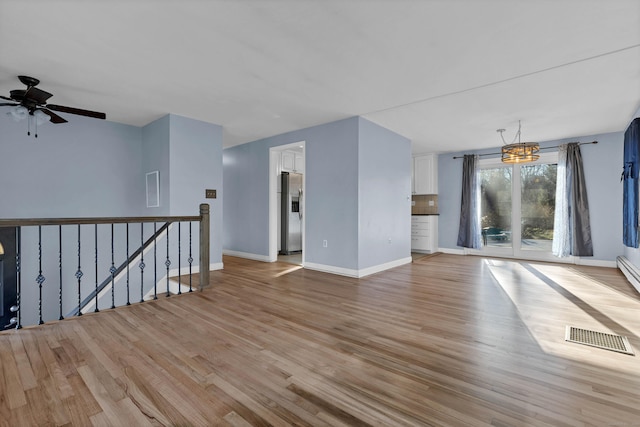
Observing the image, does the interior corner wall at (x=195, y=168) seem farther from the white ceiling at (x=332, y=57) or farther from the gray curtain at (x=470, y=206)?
the gray curtain at (x=470, y=206)

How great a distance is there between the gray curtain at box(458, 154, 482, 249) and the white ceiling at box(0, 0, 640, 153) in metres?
2.41

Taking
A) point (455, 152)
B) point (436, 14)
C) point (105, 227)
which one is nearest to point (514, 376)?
point (436, 14)

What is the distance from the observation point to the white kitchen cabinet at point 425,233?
747 cm

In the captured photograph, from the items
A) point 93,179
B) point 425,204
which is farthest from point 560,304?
point 93,179

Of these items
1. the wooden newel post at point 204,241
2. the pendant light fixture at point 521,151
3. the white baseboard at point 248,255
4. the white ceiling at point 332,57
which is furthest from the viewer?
the white baseboard at point 248,255

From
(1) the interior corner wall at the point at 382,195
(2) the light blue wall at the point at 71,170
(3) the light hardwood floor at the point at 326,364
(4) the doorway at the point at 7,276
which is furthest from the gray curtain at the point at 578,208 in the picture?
(4) the doorway at the point at 7,276

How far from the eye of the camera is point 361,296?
3.55 meters

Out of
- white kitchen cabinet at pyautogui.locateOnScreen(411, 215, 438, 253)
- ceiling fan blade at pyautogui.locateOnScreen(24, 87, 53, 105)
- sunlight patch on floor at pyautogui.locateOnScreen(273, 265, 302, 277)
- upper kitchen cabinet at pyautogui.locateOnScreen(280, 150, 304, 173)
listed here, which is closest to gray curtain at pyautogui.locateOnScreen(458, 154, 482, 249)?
white kitchen cabinet at pyautogui.locateOnScreen(411, 215, 438, 253)

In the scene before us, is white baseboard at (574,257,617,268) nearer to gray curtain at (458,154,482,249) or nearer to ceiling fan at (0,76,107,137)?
gray curtain at (458,154,482,249)

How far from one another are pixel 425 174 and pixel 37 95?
7.33 metres

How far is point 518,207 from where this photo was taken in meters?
6.46

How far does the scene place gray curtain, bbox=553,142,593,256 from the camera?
18.5ft

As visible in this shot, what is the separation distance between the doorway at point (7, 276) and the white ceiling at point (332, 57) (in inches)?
80.4

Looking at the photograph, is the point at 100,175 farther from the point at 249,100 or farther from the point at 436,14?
the point at 436,14
